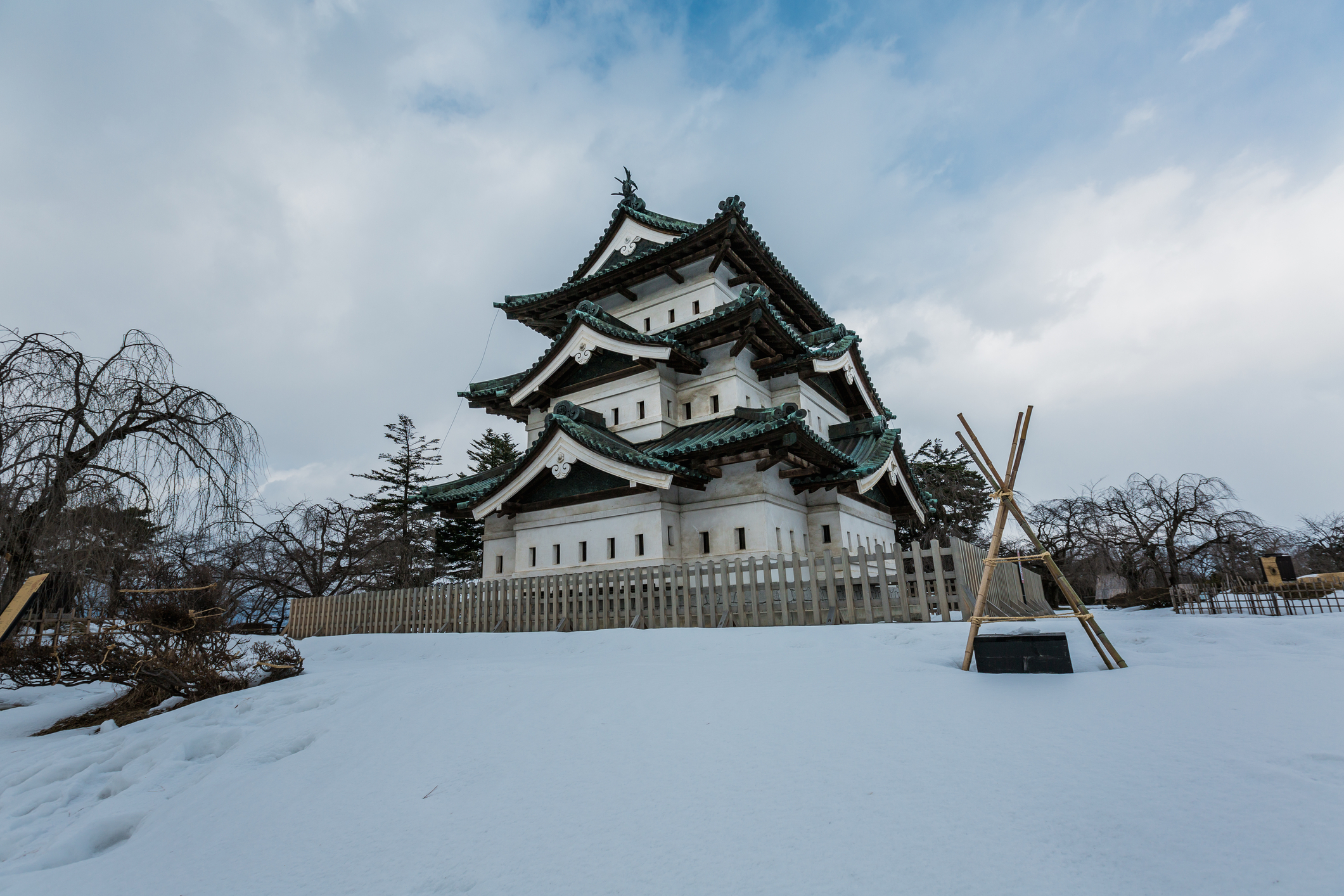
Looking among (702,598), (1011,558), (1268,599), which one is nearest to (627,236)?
(702,598)

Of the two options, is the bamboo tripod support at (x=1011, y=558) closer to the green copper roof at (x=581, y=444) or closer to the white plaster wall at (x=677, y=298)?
the green copper roof at (x=581, y=444)

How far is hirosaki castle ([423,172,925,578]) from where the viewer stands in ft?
52.2

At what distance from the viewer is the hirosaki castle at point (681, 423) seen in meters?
15.9

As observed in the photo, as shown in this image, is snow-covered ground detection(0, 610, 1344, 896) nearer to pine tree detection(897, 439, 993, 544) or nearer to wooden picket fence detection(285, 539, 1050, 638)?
wooden picket fence detection(285, 539, 1050, 638)

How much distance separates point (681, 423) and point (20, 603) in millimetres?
14232

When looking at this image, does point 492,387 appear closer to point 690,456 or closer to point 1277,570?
point 690,456

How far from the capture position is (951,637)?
7.92m

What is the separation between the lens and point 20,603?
21.8 feet

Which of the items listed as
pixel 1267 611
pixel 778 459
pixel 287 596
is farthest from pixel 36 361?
pixel 1267 611

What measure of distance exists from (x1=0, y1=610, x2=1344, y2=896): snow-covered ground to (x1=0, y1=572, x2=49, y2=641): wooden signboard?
130 cm

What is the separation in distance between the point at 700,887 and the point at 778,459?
13.1m

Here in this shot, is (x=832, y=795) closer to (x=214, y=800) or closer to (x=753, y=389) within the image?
(x=214, y=800)

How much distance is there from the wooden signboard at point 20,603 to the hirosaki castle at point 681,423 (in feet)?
33.7

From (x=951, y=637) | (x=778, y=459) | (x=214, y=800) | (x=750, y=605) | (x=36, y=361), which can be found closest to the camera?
(x=214, y=800)
